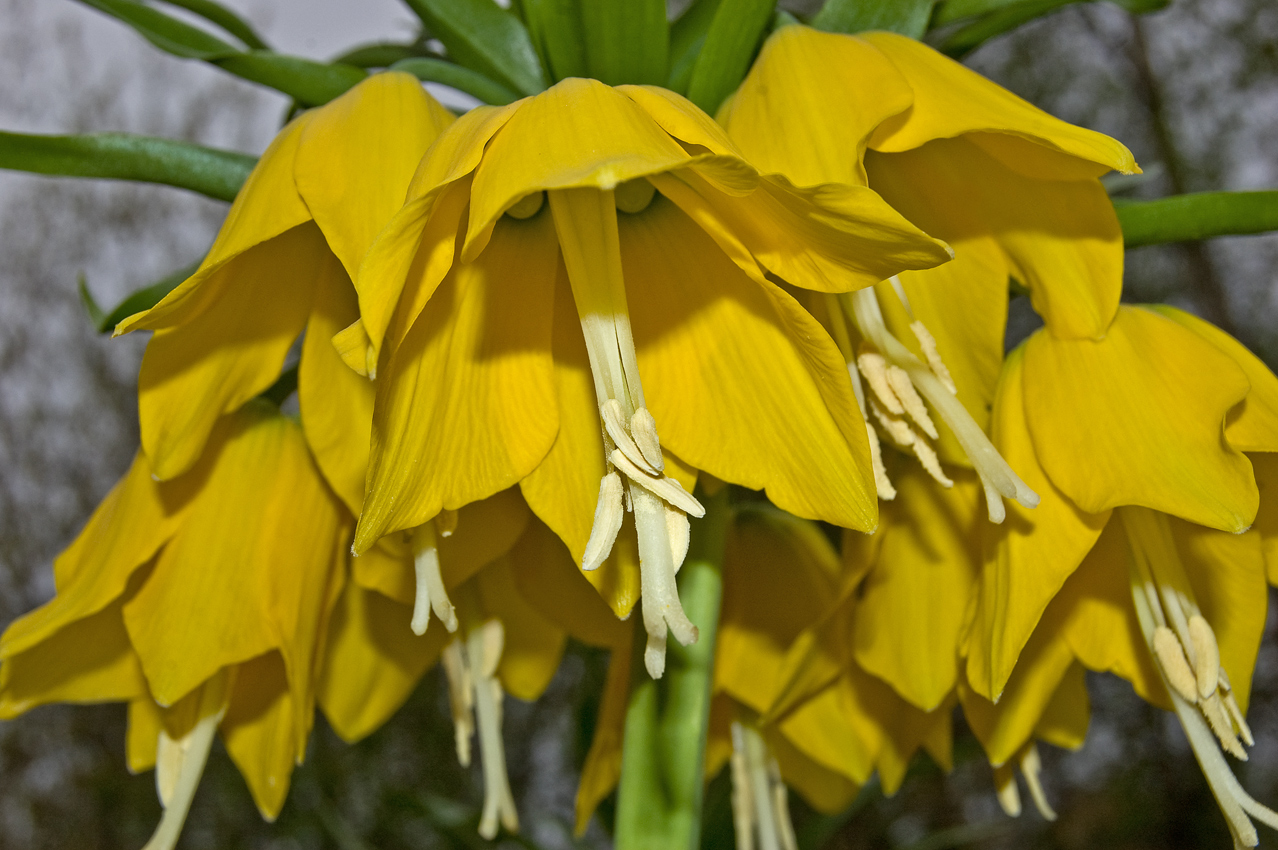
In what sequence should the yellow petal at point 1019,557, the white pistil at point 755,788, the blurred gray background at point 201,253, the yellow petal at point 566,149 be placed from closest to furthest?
the yellow petal at point 566,149
the yellow petal at point 1019,557
the white pistil at point 755,788
the blurred gray background at point 201,253

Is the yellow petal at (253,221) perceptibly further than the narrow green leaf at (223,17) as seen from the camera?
No

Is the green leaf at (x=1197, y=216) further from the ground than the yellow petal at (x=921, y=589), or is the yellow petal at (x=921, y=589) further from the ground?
the green leaf at (x=1197, y=216)

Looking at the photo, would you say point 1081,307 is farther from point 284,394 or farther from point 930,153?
point 284,394

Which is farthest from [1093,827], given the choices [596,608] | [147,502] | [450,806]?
[147,502]

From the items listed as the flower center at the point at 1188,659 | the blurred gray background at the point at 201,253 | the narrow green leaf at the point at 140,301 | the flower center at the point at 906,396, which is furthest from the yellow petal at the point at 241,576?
the blurred gray background at the point at 201,253

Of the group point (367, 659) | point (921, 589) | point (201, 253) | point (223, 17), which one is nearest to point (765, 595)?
point (921, 589)

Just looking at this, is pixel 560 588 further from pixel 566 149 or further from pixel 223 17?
pixel 223 17

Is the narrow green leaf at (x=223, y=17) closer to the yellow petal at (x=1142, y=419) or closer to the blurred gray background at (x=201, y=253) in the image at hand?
the yellow petal at (x=1142, y=419)
